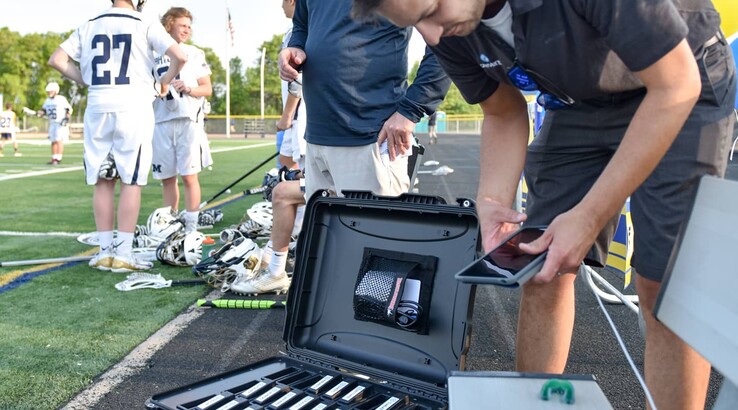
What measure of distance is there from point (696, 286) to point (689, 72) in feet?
1.60

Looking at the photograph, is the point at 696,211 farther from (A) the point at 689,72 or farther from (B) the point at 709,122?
(B) the point at 709,122

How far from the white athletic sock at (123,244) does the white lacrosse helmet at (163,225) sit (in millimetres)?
696

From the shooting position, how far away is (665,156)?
176cm

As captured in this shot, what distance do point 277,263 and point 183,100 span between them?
10.6 ft

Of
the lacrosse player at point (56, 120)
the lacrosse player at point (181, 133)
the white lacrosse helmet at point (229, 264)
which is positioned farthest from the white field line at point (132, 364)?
the lacrosse player at point (56, 120)

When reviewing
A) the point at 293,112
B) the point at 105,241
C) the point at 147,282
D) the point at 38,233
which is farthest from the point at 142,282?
the point at 38,233

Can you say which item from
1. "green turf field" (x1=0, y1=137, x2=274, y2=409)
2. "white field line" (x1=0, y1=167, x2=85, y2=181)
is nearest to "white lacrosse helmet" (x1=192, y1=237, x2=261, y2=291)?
"green turf field" (x1=0, y1=137, x2=274, y2=409)

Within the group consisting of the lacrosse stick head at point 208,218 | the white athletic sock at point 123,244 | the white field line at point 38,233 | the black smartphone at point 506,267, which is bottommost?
the white field line at point 38,233

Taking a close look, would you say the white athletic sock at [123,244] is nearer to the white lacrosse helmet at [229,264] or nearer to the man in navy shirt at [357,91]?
the white lacrosse helmet at [229,264]

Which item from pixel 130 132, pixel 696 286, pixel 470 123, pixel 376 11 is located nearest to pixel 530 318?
pixel 696 286

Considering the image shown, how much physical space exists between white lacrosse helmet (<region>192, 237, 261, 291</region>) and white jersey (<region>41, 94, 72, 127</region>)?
16.1 metres

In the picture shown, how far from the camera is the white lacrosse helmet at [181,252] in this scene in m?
Result: 5.07

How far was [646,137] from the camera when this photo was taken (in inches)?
56.8

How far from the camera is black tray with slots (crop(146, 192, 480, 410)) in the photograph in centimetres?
217
